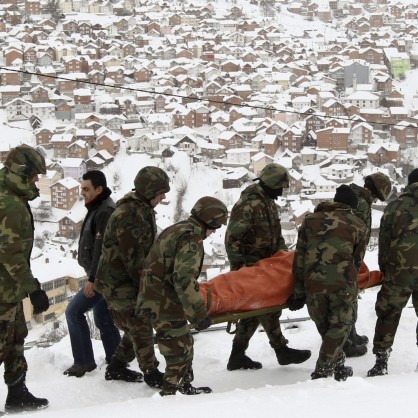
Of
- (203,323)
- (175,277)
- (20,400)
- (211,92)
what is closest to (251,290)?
(203,323)

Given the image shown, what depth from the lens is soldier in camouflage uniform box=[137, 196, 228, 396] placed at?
A: 2.68 m

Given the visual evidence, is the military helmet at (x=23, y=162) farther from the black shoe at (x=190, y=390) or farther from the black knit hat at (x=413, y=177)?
the black knit hat at (x=413, y=177)

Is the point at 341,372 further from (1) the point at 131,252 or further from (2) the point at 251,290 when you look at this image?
(1) the point at 131,252

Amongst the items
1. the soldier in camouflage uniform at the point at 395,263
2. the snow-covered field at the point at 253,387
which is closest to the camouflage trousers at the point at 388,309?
the soldier in camouflage uniform at the point at 395,263

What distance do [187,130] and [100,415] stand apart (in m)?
39.3

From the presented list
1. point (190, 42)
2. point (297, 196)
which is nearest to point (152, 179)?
point (297, 196)

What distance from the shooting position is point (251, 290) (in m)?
3.11

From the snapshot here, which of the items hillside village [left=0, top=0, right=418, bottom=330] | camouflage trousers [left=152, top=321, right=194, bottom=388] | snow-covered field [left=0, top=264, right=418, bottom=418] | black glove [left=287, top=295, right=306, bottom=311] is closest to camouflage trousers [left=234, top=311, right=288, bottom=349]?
snow-covered field [left=0, top=264, right=418, bottom=418]

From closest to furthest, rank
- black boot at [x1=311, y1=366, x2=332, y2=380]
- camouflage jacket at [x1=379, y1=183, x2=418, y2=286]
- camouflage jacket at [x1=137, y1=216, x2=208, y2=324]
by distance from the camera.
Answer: camouflage jacket at [x1=137, y1=216, x2=208, y2=324] < black boot at [x1=311, y1=366, x2=332, y2=380] < camouflage jacket at [x1=379, y1=183, x2=418, y2=286]

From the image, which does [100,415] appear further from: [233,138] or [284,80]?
[284,80]

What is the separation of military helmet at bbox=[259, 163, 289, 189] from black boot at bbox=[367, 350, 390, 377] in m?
0.89

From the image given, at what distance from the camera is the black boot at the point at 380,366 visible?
3.21 m

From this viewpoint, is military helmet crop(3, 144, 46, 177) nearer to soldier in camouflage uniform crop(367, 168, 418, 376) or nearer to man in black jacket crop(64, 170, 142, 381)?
man in black jacket crop(64, 170, 142, 381)

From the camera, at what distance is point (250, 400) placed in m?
2.55
